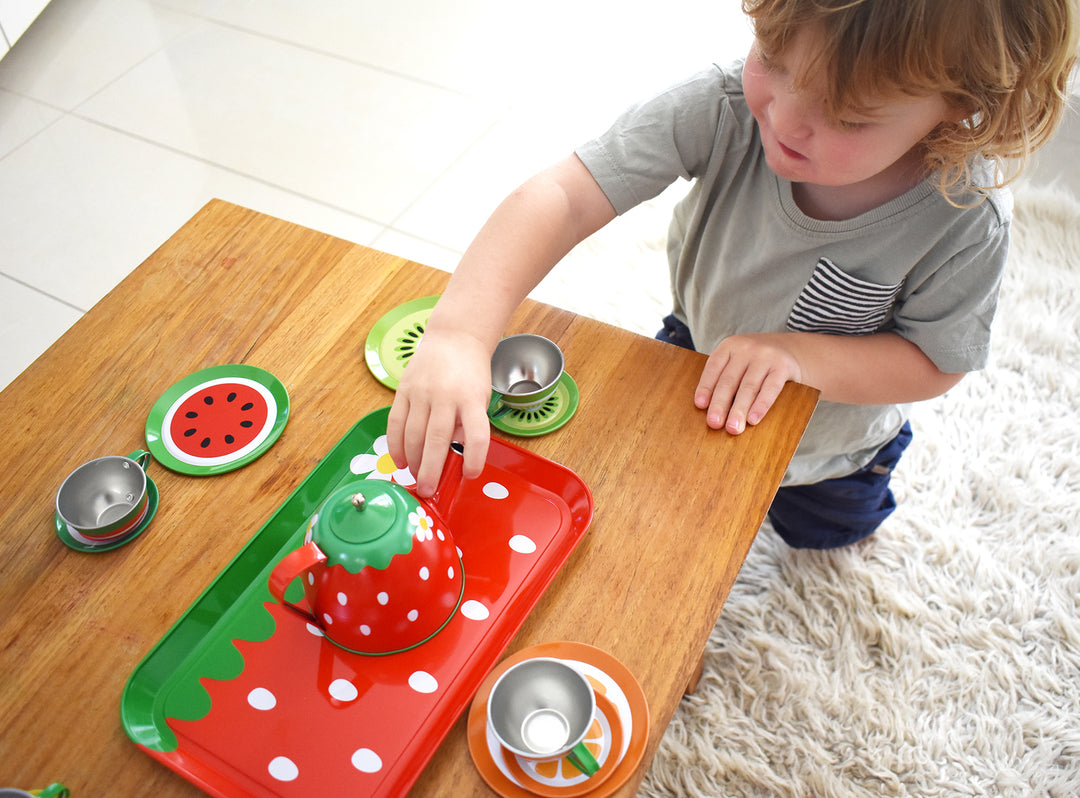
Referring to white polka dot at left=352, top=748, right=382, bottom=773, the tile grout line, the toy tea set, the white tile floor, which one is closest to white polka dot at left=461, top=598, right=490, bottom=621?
the toy tea set

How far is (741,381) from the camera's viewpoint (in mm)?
711

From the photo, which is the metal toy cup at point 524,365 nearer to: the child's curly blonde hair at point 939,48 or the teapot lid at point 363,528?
the teapot lid at point 363,528

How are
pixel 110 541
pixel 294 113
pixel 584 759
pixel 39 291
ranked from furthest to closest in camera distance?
1. pixel 294 113
2. pixel 39 291
3. pixel 110 541
4. pixel 584 759

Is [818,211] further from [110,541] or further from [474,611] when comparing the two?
[110,541]

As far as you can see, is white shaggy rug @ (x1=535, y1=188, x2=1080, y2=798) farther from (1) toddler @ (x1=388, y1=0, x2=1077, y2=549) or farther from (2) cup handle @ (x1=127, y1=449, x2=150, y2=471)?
(2) cup handle @ (x1=127, y1=449, x2=150, y2=471)

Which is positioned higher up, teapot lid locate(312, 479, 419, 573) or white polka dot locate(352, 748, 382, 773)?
teapot lid locate(312, 479, 419, 573)

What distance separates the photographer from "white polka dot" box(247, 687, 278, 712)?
569mm

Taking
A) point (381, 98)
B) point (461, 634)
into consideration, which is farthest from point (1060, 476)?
point (381, 98)

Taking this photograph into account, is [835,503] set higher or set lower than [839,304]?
lower

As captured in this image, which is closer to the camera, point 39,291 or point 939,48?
point 939,48

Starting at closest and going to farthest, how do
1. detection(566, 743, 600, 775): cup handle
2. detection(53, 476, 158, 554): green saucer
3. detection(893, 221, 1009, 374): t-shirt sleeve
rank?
detection(566, 743, 600, 775): cup handle
detection(53, 476, 158, 554): green saucer
detection(893, 221, 1009, 374): t-shirt sleeve

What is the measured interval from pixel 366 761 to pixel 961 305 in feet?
1.98

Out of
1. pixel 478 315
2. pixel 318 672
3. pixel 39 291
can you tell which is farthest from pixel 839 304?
pixel 39 291

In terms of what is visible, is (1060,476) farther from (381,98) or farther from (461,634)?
(381,98)
